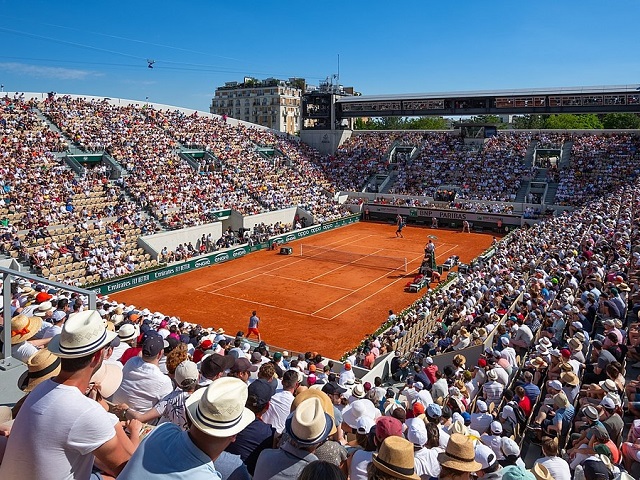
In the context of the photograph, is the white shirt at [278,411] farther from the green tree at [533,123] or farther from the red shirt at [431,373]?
the green tree at [533,123]

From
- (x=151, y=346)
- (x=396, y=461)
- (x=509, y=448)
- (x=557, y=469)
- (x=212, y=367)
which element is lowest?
(x=509, y=448)

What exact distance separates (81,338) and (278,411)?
3295mm

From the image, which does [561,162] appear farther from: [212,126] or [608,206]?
Result: [212,126]

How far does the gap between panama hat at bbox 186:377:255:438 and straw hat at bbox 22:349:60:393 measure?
6.32 feet

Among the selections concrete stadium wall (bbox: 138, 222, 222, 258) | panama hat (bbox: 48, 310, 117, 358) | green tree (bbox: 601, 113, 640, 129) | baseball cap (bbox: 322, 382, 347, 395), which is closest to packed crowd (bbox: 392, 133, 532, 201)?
concrete stadium wall (bbox: 138, 222, 222, 258)

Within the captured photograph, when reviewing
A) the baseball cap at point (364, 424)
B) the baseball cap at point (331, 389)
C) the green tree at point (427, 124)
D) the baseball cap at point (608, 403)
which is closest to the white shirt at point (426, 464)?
the baseball cap at point (364, 424)

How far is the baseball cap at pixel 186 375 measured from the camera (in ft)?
18.9

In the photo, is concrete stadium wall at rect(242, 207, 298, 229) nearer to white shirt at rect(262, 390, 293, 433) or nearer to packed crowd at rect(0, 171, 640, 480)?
packed crowd at rect(0, 171, 640, 480)

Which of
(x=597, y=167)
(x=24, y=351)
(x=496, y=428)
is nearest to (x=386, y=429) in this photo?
(x=496, y=428)

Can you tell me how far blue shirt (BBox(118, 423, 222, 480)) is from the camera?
2.97 m

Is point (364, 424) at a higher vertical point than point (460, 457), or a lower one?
lower

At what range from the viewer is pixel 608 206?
98.6ft

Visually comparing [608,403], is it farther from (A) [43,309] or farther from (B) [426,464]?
(A) [43,309]

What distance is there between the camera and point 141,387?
6.09m
